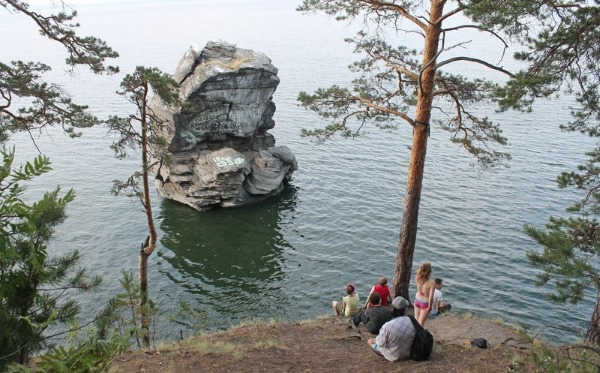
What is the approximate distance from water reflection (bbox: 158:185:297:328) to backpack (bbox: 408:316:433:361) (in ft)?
36.1

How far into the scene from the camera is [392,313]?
1277 centimetres

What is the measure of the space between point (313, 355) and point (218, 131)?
80.9 ft

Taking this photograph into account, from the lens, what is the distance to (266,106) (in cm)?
3606

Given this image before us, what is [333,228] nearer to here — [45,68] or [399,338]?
[45,68]

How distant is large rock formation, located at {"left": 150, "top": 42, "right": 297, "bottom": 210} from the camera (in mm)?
32375

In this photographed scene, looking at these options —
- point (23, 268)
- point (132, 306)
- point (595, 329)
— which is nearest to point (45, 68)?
point (132, 306)

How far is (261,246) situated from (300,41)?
67265mm

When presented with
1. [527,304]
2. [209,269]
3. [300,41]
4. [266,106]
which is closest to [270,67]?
[266,106]

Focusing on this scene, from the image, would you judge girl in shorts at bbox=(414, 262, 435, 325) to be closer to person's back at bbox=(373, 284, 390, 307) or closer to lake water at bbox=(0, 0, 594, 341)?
person's back at bbox=(373, 284, 390, 307)

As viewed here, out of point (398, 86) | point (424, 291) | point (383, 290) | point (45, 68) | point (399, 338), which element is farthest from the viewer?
point (398, 86)

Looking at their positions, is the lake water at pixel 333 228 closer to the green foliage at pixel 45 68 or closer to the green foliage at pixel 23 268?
the green foliage at pixel 45 68

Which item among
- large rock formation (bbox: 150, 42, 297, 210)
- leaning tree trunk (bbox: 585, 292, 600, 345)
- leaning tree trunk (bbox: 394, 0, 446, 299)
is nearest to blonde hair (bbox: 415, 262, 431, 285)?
leaning tree trunk (bbox: 394, 0, 446, 299)

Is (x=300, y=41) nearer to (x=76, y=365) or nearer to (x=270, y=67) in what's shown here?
(x=270, y=67)

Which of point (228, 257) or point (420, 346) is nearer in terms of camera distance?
point (420, 346)
